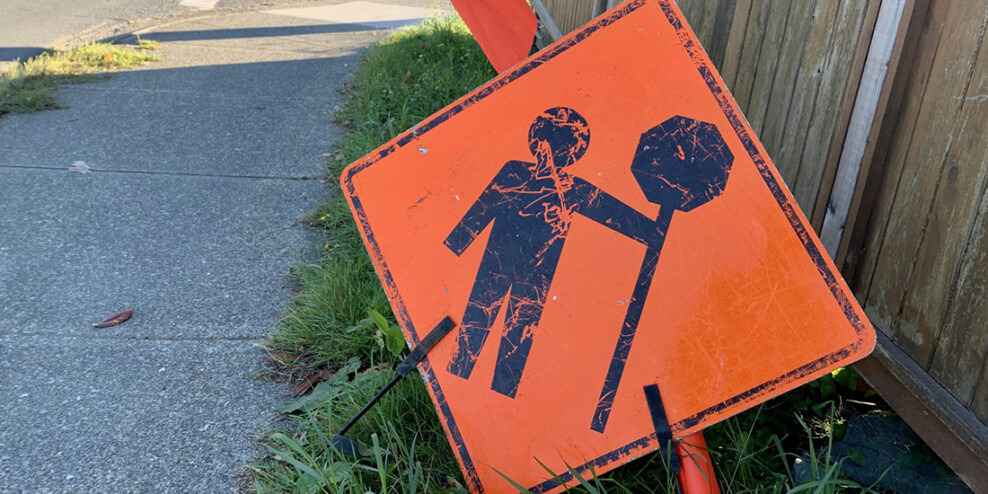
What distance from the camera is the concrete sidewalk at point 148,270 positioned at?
203cm

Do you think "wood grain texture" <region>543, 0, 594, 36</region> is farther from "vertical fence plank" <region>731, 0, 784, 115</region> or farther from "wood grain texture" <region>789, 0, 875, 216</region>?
"wood grain texture" <region>789, 0, 875, 216</region>

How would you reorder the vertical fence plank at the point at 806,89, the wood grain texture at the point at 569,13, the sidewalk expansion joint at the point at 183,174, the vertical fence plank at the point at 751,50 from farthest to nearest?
the wood grain texture at the point at 569,13
the sidewalk expansion joint at the point at 183,174
the vertical fence plank at the point at 751,50
the vertical fence plank at the point at 806,89

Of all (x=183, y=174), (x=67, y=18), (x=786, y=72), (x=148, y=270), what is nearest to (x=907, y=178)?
(x=786, y=72)

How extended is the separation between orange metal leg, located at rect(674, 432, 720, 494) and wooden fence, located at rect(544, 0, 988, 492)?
56 cm

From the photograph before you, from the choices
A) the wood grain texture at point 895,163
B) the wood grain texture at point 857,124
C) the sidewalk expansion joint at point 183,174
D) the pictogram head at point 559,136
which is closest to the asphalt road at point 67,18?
the sidewalk expansion joint at point 183,174

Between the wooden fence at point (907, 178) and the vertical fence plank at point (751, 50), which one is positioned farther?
the vertical fence plank at point (751, 50)

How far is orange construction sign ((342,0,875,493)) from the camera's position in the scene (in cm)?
154

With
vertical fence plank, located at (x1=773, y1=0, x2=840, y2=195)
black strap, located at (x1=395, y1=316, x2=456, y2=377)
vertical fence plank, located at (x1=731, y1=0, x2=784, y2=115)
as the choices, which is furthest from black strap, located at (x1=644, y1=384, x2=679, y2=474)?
vertical fence plank, located at (x1=731, y1=0, x2=784, y2=115)

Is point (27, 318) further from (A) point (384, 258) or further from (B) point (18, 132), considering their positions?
(B) point (18, 132)

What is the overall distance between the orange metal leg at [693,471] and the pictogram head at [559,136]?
71 centimetres

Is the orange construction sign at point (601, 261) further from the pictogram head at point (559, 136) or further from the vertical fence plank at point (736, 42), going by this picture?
the vertical fence plank at point (736, 42)

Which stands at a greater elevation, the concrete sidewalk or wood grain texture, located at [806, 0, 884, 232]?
wood grain texture, located at [806, 0, 884, 232]

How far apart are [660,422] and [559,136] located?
27.8 inches

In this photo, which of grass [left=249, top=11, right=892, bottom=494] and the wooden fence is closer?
the wooden fence
